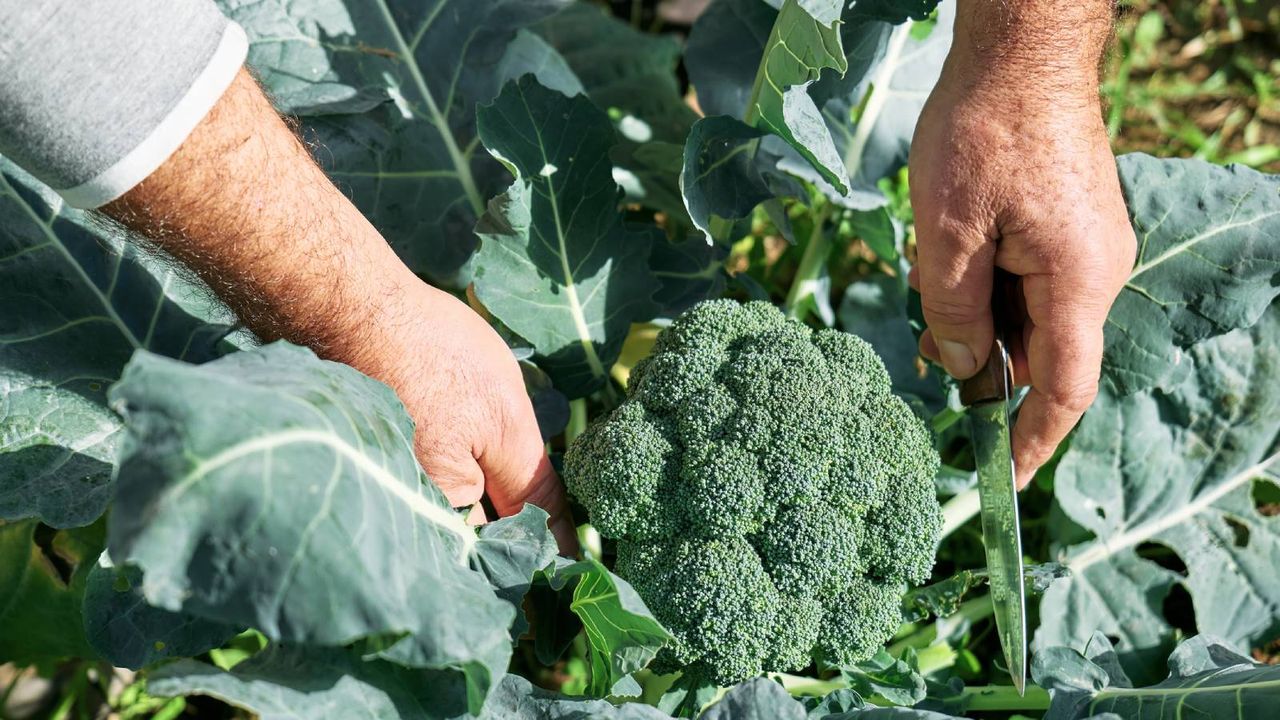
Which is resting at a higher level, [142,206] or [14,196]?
[142,206]

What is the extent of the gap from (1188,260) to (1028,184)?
724 millimetres

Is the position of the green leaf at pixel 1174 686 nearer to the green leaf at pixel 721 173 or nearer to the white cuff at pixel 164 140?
the green leaf at pixel 721 173

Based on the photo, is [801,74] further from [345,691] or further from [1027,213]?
[345,691]

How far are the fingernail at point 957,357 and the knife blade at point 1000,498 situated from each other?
0.03m

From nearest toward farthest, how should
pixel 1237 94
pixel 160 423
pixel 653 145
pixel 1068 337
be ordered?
pixel 160 423
pixel 1068 337
pixel 653 145
pixel 1237 94

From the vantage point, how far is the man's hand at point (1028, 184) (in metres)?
1.91

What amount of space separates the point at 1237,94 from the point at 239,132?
378 centimetres

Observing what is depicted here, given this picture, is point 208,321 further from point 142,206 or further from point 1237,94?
point 1237,94

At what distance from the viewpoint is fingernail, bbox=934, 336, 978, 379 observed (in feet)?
7.04

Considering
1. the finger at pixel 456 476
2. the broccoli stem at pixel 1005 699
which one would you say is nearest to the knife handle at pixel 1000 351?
the broccoli stem at pixel 1005 699

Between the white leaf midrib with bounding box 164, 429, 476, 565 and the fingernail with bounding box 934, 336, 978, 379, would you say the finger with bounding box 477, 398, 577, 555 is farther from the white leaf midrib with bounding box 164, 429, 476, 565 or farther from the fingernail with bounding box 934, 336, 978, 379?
the fingernail with bounding box 934, 336, 978, 379

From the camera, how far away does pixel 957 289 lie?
6.65ft

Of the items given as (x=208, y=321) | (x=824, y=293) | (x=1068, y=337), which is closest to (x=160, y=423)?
(x=208, y=321)

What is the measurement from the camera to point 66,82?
1.44 meters
